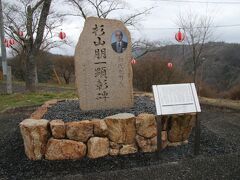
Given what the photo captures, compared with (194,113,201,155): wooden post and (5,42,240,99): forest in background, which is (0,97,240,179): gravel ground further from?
(5,42,240,99): forest in background

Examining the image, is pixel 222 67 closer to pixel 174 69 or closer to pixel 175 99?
pixel 174 69

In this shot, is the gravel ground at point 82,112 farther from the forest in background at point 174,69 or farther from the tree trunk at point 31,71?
the forest in background at point 174,69

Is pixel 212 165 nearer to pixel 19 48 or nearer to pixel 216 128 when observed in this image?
pixel 216 128

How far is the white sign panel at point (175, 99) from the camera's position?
13.4 ft

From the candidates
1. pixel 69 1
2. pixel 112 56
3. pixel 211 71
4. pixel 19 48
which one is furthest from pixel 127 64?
pixel 211 71

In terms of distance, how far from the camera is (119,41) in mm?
5453

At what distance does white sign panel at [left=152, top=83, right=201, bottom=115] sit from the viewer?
13.4 ft

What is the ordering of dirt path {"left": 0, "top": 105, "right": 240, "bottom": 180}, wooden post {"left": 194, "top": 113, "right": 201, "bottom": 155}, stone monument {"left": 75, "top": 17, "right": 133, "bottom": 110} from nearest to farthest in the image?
1. dirt path {"left": 0, "top": 105, "right": 240, "bottom": 180}
2. wooden post {"left": 194, "top": 113, "right": 201, "bottom": 155}
3. stone monument {"left": 75, "top": 17, "right": 133, "bottom": 110}

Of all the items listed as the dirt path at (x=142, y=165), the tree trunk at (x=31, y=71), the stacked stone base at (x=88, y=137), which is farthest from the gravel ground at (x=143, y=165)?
the tree trunk at (x=31, y=71)

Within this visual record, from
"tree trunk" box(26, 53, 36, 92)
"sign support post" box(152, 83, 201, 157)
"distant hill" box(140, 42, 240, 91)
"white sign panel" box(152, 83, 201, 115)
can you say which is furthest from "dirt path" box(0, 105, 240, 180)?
"distant hill" box(140, 42, 240, 91)

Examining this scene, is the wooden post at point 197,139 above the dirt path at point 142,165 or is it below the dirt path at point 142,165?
above

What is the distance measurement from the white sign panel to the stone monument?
1434mm

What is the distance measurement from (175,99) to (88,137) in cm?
129

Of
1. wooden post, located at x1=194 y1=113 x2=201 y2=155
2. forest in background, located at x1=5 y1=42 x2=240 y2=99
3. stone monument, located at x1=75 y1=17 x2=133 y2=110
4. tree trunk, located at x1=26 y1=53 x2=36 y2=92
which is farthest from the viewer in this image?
forest in background, located at x1=5 y1=42 x2=240 y2=99
